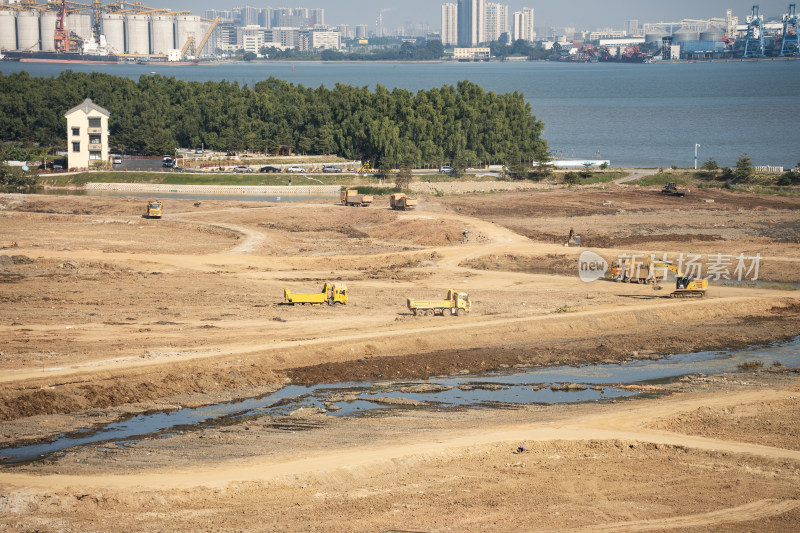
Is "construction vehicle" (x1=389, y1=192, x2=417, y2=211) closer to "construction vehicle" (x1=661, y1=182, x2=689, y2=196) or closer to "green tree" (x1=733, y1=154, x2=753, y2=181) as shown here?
"construction vehicle" (x1=661, y1=182, x2=689, y2=196)

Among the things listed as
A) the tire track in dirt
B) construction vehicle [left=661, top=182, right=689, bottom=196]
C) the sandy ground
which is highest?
construction vehicle [left=661, top=182, right=689, bottom=196]

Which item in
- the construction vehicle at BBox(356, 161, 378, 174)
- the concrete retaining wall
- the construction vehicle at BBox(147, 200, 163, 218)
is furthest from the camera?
the construction vehicle at BBox(356, 161, 378, 174)

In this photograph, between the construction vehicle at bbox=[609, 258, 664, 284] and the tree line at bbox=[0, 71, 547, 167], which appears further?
the tree line at bbox=[0, 71, 547, 167]

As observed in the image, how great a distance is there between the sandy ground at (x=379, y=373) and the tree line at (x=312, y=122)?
41506mm

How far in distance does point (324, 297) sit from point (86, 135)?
74.6 metres

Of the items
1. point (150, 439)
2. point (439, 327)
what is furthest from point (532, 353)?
point (150, 439)

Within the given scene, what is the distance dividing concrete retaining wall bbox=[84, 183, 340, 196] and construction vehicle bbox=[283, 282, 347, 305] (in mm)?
53445

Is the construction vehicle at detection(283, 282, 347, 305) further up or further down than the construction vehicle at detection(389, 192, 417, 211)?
further down

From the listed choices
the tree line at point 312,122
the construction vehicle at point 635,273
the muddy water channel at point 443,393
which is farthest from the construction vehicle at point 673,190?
the muddy water channel at point 443,393

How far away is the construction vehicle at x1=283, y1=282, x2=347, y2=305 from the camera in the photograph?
54.8 m

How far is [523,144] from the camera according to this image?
127m

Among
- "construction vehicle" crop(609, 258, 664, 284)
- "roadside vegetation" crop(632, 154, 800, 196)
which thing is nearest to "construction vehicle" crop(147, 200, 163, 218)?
"construction vehicle" crop(609, 258, 664, 284)

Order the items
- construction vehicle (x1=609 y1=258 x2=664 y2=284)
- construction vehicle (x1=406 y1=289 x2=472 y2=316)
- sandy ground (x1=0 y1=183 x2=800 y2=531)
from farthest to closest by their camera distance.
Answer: construction vehicle (x1=609 y1=258 x2=664 y2=284), construction vehicle (x1=406 y1=289 x2=472 y2=316), sandy ground (x1=0 y1=183 x2=800 y2=531)

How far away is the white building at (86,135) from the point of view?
117 meters
